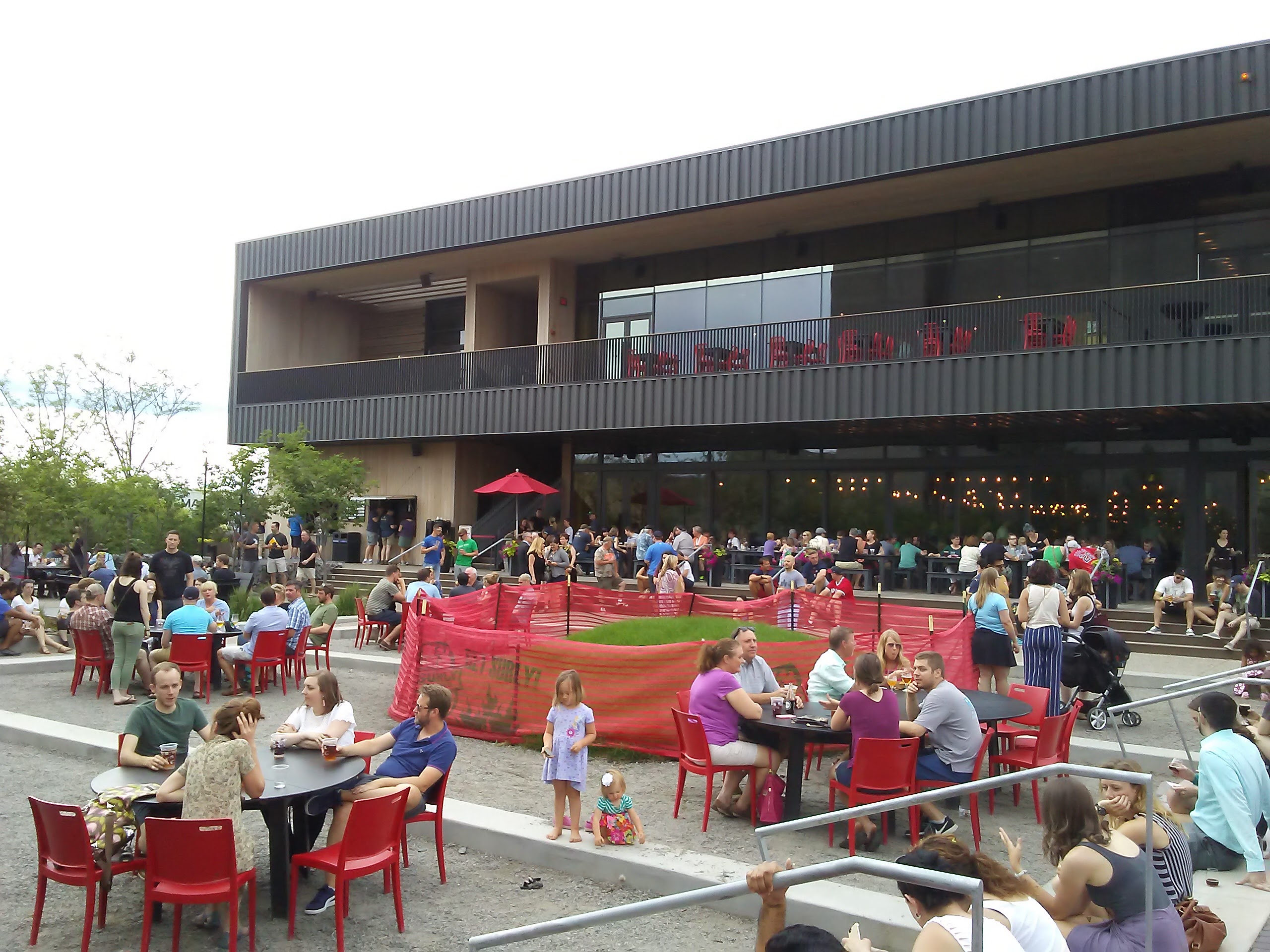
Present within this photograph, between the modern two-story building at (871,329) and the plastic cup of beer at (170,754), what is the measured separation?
16301mm

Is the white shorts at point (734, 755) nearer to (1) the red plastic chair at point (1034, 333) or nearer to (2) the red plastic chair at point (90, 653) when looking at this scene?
(2) the red plastic chair at point (90, 653)

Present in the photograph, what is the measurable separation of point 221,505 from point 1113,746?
950 inches

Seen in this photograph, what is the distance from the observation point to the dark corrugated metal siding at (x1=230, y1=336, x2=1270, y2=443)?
56.9ft

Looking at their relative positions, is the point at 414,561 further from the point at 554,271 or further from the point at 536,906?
the point at 536,906

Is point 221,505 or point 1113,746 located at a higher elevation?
point 221,505

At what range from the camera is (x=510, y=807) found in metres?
8.02

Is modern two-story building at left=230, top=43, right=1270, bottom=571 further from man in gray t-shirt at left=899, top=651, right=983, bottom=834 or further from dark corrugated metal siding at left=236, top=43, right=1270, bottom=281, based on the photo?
man in gray t-shirt at left=899, top=651, right=983, bottom=834

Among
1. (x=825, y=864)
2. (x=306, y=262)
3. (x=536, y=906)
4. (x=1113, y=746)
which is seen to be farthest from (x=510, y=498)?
(x=825, y=864)

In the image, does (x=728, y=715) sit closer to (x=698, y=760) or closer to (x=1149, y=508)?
(x=698, y=760)

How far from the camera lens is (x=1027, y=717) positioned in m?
8.87

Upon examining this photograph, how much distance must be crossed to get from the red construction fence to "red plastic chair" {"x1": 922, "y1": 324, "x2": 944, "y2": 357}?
9.30m

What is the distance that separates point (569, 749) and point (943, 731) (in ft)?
8.66

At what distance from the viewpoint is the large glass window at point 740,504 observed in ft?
82.6

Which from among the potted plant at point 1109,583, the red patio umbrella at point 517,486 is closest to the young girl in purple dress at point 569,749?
the potted plant at point 1109,583
